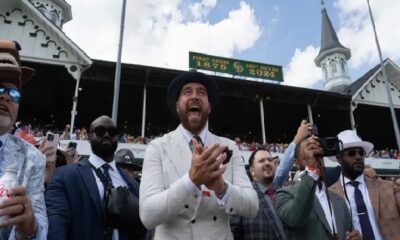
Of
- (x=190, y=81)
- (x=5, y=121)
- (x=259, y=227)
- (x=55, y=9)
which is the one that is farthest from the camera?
(x=55, y=9)

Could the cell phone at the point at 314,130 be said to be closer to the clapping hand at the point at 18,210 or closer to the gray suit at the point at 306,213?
the gray suit at the point at 306,213

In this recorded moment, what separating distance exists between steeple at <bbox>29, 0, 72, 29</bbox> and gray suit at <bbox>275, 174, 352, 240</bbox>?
30.5 meters

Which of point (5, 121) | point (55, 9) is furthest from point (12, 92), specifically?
point (55, 9)

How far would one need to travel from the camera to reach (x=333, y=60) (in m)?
39.3

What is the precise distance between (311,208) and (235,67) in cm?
2090

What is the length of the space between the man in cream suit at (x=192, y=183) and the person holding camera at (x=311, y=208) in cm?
74

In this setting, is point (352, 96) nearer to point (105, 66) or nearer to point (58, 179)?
point (105, 66)

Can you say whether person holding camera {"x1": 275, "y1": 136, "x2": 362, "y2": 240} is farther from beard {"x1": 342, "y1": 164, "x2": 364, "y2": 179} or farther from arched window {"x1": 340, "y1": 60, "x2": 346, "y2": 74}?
arched window {"x1": 340, "y1": 60, "x2": 346, "y2": 74}

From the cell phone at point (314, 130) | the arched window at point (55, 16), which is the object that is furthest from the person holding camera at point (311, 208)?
the arched window at point (55, 16)

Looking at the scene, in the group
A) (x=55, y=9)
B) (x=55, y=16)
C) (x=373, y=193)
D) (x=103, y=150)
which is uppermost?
(x=55, y=9)

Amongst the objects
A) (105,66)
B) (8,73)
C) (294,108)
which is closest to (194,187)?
(8,73)

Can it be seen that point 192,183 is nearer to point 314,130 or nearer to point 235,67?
point 314,130

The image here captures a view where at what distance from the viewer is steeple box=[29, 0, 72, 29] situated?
1171 inches

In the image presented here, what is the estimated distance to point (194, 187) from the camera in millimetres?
1912
